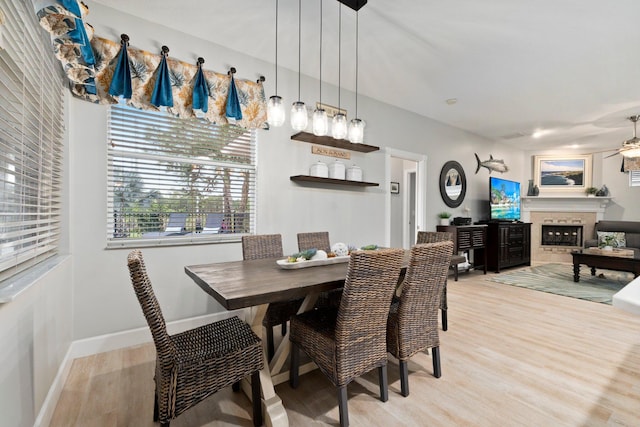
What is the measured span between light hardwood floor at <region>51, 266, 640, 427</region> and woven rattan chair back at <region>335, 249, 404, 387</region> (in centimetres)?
34

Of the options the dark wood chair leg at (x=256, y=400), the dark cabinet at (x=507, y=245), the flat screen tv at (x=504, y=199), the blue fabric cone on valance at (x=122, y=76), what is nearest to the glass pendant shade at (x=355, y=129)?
the blue fabric cone on valance at (x=122, y=76)

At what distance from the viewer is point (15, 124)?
141 cm

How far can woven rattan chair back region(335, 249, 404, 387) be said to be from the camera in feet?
4.82

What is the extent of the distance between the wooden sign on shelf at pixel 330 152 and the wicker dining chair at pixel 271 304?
1.42 meters

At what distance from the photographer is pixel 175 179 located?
2.74m

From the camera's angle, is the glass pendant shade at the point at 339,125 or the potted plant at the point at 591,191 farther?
the potted plant at the point at 591,191

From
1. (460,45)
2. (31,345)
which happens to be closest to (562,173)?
(460,45)

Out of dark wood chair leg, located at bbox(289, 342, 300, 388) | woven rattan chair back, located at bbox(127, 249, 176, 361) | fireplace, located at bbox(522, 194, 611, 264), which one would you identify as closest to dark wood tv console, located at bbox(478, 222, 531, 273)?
fireplace, located at bbox(522, 194, 611, 264)

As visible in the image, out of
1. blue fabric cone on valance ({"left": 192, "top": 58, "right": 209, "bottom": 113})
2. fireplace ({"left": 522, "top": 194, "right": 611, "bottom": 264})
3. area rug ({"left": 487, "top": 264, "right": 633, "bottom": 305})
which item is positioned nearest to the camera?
blue fabric cone on valance ({"left": 192, "top": 58, "right": 209, "bottom": 113})

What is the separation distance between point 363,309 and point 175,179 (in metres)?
2.16

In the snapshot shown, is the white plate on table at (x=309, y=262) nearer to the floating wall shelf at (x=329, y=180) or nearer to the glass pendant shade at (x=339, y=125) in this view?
the glass pendant shade at (x=339, y=125)

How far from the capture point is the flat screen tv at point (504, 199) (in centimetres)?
572

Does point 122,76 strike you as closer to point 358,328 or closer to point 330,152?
point 330,152

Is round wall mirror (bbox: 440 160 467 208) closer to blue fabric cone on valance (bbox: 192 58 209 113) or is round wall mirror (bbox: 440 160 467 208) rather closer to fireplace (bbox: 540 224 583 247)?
fireplace (bbox: 540 224 583 247)
